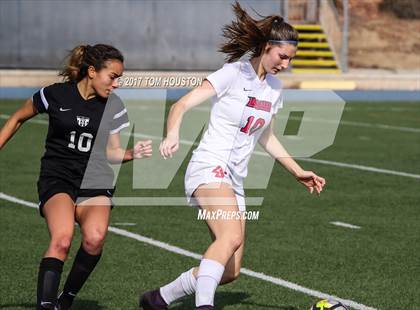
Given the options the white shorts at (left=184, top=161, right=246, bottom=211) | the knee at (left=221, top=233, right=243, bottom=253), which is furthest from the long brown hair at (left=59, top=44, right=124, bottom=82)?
the knee at (left=221, top=233, right=243, bottom=253)

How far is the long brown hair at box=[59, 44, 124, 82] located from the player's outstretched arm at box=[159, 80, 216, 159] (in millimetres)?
712

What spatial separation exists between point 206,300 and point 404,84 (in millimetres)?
29257

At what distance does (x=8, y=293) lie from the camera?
8.16m

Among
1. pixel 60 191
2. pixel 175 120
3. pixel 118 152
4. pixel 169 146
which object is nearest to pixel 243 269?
pixel 118 152

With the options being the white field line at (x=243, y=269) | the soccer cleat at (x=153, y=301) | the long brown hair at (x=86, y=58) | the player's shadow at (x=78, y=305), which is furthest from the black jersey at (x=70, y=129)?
the white field line at (x=243, y=269)

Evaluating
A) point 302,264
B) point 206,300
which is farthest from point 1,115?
point 206,300

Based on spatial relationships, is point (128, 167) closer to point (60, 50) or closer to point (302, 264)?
point (302, 264)

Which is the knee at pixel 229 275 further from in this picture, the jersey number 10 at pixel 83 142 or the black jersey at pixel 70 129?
the jersey number 10 at pixel 83 142

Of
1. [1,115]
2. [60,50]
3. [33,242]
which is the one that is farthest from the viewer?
[60,50]

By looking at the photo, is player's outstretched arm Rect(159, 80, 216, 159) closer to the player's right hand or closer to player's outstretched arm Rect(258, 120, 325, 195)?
the player's right hand

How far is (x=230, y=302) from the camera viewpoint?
26.5ft

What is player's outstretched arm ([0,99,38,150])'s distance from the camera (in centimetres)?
737

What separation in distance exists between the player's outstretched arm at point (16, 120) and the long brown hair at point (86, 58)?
0.34 m

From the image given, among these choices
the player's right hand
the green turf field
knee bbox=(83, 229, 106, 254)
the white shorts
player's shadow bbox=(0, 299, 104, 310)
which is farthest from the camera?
the green turf field
